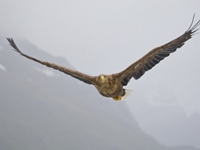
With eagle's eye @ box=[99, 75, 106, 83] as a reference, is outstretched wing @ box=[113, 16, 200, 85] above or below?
above

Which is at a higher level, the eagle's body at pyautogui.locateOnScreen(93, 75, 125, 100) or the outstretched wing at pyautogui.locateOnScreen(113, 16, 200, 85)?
the outstretched wing at pyautogui.locateOnScreen(113, 16, 200, 85)

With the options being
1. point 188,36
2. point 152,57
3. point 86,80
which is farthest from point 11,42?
point 188,36

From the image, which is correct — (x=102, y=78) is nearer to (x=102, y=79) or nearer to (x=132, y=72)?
(x=102, y=79)

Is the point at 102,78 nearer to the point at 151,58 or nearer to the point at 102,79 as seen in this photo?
the point at 102,79

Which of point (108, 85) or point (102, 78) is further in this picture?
point (108, 85)

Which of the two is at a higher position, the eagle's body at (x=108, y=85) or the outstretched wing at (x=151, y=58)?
the outstretched wing at (x=151, y=58)

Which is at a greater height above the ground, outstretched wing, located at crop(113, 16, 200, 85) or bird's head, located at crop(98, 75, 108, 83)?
outstretched wing, located at crop(113, 16, 200, 85)

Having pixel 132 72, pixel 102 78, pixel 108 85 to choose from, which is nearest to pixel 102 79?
pixel 102 78

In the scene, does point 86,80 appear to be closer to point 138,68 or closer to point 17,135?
point 138,68
